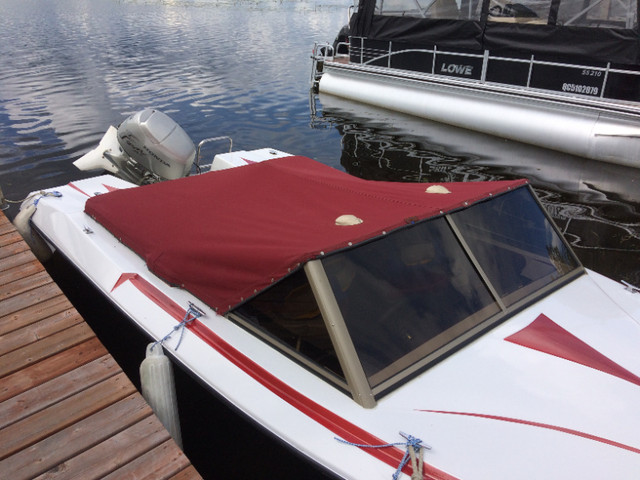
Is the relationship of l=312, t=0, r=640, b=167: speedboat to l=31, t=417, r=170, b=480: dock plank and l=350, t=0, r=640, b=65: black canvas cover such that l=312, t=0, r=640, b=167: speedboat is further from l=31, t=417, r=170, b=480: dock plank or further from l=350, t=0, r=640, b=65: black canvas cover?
l=31, t=417, r=170, b=480: dock plank

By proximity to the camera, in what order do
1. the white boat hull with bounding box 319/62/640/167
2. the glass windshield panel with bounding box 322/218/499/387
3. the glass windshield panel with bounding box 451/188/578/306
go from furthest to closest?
the white boat hull with bounding box 319/62/640/167, the glass windshield panel with bounding box 451/188/578/306, the glass windshield panel with bounding box 322/218/499/387

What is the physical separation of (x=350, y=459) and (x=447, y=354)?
76 cm

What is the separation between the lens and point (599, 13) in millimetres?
9281

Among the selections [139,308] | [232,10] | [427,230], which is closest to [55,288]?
[139,308]

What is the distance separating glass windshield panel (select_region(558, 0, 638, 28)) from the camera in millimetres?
8922

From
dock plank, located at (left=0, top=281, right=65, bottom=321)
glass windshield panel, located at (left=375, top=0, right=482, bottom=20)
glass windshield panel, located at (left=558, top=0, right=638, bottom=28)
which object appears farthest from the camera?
glass windshield panel, located at (left=375, top=0, right=482, bottom=20)

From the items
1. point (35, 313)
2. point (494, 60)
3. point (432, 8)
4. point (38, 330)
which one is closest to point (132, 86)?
point (432, 8)

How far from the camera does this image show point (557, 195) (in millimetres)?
8297

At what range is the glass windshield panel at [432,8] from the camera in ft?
35.9

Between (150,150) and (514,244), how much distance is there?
4276 mm

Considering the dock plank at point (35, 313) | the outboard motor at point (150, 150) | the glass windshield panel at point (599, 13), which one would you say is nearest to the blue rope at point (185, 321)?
the dock plank at point (35, 313)

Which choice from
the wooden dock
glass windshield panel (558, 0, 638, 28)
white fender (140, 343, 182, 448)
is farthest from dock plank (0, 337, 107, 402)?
glass windshield panel (558, 0, 638, 28)

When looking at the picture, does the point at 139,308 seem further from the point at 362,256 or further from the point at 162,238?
the point at 362,256

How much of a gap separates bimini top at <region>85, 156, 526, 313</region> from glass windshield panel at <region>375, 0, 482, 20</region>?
27.2 ft
